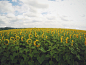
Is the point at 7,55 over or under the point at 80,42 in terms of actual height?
under

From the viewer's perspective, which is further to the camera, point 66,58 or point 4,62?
point 4,62

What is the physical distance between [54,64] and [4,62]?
265 centimetres

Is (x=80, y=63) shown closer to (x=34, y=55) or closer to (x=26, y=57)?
(x=34, y=55)

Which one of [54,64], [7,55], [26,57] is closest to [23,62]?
[26,57]

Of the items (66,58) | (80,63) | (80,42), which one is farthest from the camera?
(80,42)

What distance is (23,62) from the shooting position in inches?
134

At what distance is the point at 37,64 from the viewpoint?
3.40 m

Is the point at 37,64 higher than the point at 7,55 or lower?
lower

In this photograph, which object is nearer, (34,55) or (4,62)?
(34,55)

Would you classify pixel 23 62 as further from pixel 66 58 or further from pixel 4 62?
pixel 66 58

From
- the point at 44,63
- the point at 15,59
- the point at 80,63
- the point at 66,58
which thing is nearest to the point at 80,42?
the point at 80,63

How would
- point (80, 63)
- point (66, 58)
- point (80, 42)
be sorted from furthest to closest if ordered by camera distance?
point (80, 42) → point (80, 63) → point (66, 58)

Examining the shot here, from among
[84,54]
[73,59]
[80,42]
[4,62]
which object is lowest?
[4,62]

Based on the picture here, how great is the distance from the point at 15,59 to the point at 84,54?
3.66 meters
